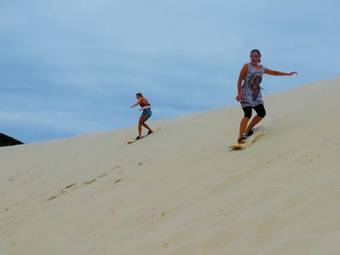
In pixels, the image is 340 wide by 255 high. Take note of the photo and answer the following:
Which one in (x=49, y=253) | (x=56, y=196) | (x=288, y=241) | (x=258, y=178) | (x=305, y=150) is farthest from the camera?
(x=56, y=196)

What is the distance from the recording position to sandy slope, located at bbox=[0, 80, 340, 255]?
480 centimetres

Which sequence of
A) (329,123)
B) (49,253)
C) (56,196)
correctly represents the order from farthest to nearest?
(56,196) < (329,123) < (49,253)

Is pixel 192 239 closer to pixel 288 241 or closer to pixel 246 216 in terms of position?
pixel 246 216

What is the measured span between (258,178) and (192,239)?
152 cm

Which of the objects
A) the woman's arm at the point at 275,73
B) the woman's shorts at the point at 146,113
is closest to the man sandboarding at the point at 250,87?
the woman's arm at the point at 275,73

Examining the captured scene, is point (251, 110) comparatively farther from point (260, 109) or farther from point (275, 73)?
point (275, 73)

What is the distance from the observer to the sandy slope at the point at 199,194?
15.8ft

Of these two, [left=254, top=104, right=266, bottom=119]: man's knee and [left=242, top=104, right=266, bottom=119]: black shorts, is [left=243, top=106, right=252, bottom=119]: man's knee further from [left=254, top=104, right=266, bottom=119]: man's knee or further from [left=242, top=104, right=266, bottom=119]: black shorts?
[left=254, top=104, right=266, bottom=119]: man's knee

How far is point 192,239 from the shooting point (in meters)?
5.05

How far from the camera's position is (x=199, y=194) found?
21.1ft

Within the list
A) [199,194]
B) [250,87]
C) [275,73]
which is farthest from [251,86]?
[199,194]

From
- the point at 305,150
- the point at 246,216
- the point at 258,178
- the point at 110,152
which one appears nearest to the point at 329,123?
the point at 305,150

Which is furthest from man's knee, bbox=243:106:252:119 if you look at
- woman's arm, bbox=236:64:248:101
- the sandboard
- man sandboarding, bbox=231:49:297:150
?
the sandboard

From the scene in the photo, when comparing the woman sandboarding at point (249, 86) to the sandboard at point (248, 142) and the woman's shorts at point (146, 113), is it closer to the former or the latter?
the sandboard at point (248, 142)
